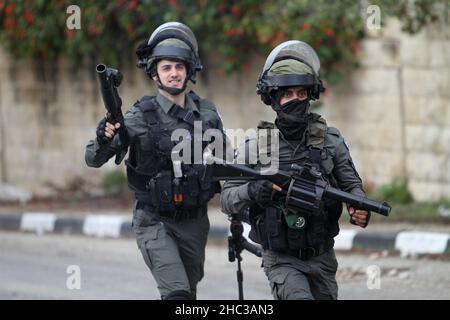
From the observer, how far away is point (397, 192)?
1077cm

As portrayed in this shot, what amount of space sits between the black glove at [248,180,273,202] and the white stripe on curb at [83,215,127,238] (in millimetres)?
5768

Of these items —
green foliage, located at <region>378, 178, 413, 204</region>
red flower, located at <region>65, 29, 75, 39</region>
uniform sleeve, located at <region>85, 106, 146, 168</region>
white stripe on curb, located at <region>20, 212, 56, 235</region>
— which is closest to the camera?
uniform sleeve, located at <region>85, 106, 146, 168</region>

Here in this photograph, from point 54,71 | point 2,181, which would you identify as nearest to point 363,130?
point 54,71

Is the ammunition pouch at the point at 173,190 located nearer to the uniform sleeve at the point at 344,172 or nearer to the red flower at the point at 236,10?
the uniform sleeve at the point at 344,172

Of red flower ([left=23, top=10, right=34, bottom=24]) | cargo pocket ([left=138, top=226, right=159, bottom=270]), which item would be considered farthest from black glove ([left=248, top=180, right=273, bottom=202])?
red flower ([left=23, top=10, right=34, bottom=24])

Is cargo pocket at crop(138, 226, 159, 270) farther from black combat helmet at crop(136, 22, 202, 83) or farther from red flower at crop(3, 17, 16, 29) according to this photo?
red flower at crop(3, 17, 16, 29)

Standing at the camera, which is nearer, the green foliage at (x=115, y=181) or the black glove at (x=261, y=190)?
the black glove at (x=261, y=190)

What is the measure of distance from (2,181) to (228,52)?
14.5 feet

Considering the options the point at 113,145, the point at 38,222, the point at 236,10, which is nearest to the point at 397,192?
the point at 236,10

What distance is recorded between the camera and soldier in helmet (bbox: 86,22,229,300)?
250 inches

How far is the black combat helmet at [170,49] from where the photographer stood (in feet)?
21.5

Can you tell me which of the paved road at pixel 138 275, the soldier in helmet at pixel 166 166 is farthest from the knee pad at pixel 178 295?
the paved road at pixel 138 275

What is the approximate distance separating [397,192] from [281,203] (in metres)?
5.36

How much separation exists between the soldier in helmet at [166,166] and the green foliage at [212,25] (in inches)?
158
